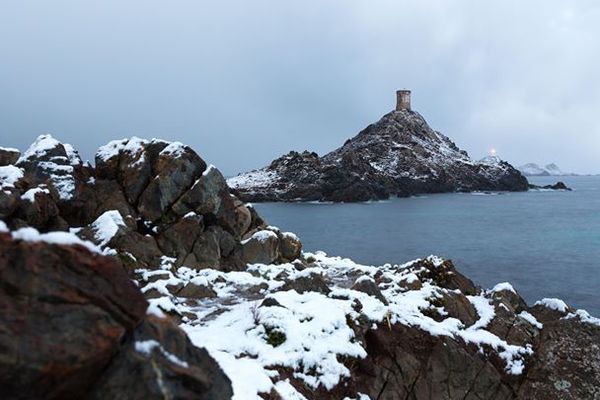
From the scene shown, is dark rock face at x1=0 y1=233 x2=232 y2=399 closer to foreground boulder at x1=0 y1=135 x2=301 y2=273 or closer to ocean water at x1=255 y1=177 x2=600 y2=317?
foreground boulder at x1=0 y1=135 x2=301 y2=273

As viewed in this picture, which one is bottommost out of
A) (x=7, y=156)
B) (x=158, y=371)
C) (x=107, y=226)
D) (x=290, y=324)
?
(x=290, y=324)

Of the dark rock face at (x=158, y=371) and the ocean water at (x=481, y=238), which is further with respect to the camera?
the ocean water at (x=481, y=238)

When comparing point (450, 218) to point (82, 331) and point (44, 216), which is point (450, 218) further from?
point (82, 331)

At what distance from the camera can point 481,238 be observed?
6638 centimetres

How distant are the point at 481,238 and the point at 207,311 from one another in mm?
58418

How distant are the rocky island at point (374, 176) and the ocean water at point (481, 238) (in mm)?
17237

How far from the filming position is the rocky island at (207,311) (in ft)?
18.0

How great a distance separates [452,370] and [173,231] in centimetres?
1508

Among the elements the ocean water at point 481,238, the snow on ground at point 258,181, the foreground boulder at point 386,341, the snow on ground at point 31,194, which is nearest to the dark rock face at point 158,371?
the foreground boulder at point 386,341

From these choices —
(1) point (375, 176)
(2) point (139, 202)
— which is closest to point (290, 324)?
(2) point (139, 202)

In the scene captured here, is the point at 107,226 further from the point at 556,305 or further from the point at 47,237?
the point at 556,305

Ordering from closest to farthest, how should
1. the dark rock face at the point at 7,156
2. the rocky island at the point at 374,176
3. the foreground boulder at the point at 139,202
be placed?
the foreground boulder at the point at 139,202
the dark rock face at the point at 7,156
the rocky island at the point at 374,176

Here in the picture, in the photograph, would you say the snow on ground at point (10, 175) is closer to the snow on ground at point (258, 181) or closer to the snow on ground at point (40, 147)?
the snow on ground at point (40, 147)

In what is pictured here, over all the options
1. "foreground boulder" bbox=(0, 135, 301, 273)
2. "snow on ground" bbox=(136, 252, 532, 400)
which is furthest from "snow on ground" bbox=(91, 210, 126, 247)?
"snow on ground" bbox=(136, 252, 532, 400)
